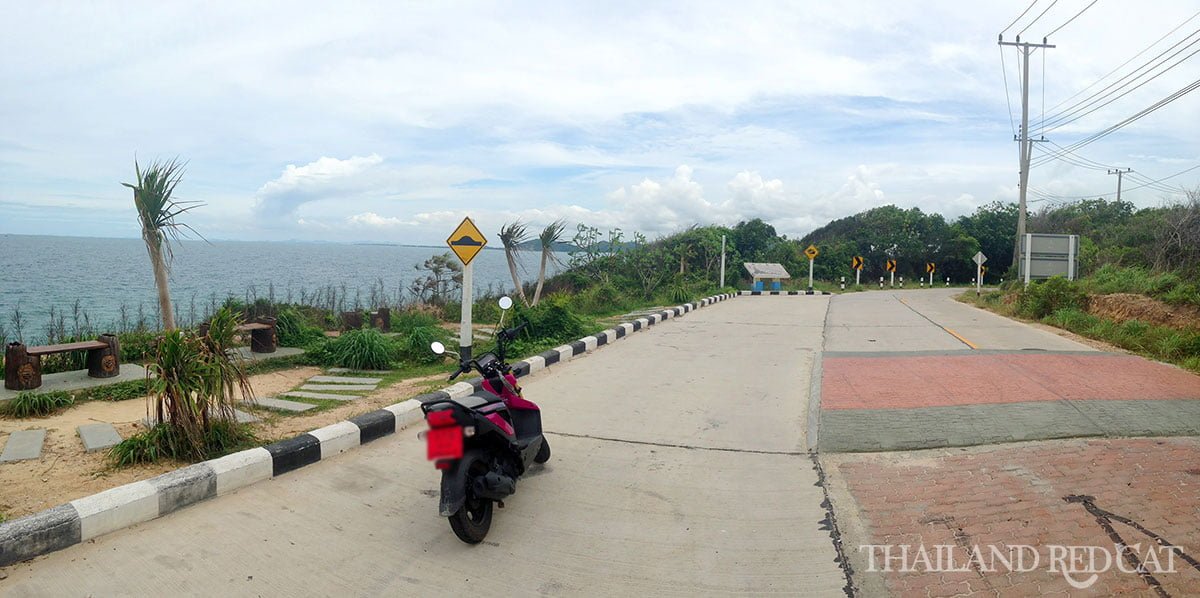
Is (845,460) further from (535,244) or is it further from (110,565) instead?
(535,244)

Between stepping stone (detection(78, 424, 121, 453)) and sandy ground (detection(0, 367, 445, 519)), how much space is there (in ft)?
0.17

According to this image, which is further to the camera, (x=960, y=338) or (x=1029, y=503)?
(x=960, y=338)

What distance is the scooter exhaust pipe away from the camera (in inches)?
149

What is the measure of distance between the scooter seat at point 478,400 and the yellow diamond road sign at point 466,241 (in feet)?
16.2

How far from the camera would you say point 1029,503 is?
4156 mm

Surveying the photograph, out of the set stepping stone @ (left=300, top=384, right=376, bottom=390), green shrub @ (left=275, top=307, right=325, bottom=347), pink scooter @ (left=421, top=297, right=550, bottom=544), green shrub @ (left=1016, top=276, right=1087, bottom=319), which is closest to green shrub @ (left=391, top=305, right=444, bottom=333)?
green shrub @ (left=275, top=307, right=325, bottom=347)

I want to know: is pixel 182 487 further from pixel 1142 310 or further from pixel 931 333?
pixel 1142 310

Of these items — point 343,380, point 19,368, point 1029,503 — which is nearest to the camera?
point 1029,503

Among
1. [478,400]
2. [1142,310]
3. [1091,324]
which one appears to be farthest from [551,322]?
[1142,310]


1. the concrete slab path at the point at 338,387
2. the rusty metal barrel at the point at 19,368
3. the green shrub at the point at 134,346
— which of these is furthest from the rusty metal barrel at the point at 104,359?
the concrete slab path at the point at 338,387

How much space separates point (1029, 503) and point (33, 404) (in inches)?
301

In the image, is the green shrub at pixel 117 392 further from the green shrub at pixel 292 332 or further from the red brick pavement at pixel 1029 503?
the red brick pavement at pixel 1029 503

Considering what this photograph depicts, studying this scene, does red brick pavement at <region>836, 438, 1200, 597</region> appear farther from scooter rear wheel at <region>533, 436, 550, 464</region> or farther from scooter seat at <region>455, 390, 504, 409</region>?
scooter seat at <region>455, 390, 504, 409</region>

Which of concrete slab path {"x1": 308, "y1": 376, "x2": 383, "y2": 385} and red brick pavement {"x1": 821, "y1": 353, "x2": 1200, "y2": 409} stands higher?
red brick pavement {"x1": 821, "y1": 353, "x2": 1200, "y2": 409}
